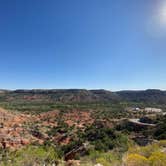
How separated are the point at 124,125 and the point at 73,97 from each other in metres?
104

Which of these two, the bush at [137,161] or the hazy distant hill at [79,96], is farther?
the hazy distant hill at [79,96]

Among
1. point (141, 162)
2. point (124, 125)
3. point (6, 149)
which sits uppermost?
point (141, 162)

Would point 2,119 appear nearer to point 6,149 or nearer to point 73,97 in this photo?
point 6,149

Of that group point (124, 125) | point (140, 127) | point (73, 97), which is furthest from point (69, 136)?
point (73, 97)

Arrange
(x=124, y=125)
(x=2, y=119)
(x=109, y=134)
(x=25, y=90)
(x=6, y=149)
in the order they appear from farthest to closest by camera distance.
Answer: (x=25, y=90) < (x=2, y=119) < (x=124, y=125) < (x=109, y=134) < (x=6, y=149)

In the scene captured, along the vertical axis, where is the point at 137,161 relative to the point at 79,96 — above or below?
below

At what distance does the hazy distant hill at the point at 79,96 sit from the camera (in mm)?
147375

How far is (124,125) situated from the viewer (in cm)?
4550

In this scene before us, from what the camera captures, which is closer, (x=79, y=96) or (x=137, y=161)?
(x=137, y=161)

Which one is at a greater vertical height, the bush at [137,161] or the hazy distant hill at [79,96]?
the hazy distant hill at [79,96]

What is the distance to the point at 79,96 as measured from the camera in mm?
150875

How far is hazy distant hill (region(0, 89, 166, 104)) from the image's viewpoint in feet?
484

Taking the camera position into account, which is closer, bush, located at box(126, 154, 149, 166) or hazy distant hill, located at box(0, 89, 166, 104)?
bush, located at box(126, 154, 149, 166)

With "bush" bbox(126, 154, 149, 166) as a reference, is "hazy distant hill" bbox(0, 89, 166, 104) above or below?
above
